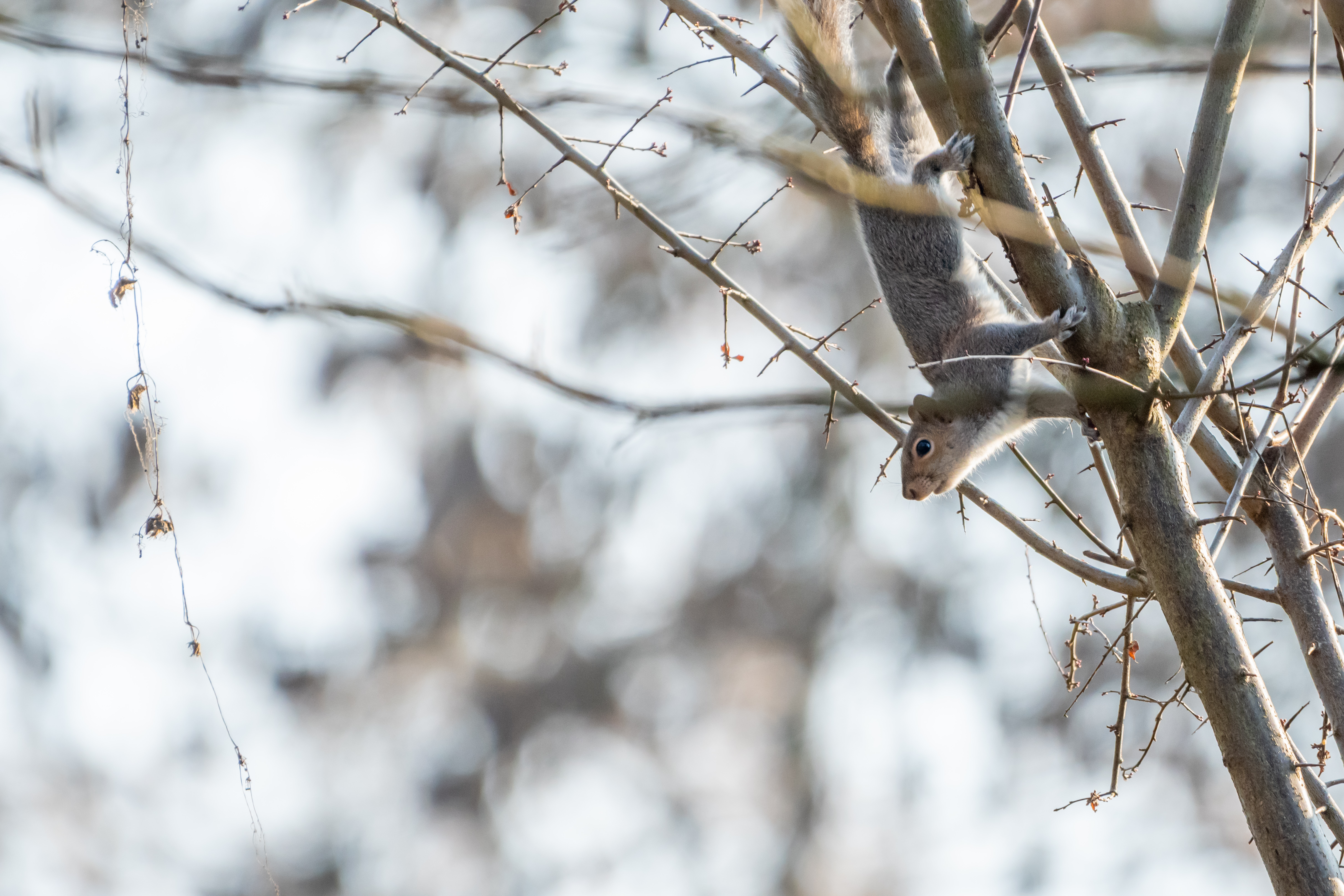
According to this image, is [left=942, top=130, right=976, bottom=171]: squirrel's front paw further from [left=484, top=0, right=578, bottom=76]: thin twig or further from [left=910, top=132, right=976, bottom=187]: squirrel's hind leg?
[left=484, top=0, right=578, bottom=76]: thin twig

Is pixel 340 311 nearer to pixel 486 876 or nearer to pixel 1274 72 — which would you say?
pixel 1274 72

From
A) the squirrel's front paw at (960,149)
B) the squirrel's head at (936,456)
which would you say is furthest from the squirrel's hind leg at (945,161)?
the squirrel's head at (936,456)

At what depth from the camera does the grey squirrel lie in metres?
2.87

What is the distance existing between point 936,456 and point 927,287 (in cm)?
48

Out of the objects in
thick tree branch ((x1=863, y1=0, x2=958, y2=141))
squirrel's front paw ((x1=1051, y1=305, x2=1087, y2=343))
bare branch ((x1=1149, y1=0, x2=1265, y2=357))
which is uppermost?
thick tree branch ((x1=863, y1=0, x2=958, y2=141))

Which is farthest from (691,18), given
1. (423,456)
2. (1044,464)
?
(423,456)

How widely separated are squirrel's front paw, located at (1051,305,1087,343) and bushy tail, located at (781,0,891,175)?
65cm

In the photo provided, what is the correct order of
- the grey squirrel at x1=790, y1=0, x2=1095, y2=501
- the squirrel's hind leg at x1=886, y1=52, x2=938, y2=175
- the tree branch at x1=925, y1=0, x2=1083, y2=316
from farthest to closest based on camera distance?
the squirrel's hind leg at x1=886, y1=52, x2=938, y2=175
the grey squirrel at x1=790, y1=0, x2=1095, y2=501
the tree branch at x1=925, y1=0, x2=1083, y2=316

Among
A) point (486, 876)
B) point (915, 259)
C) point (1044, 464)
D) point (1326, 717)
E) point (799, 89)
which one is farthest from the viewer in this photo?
point (486, 876)

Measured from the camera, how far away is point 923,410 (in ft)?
6.57

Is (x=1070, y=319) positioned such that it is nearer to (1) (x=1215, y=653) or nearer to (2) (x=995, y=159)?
(2) (x=995, y=159)

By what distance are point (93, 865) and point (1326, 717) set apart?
360 inches

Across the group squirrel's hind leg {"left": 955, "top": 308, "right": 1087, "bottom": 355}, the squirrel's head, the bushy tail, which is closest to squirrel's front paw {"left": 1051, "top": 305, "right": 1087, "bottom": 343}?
the bushy tail

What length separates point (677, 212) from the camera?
1702 mm
